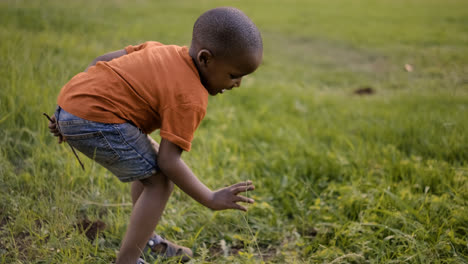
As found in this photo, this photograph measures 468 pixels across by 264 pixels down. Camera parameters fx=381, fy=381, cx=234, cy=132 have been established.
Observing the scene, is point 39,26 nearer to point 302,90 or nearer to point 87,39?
point 87,39

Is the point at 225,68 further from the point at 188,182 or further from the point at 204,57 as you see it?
the point at 188,182

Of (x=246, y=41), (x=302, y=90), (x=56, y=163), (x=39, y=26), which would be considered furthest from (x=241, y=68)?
(x=39, y=26)

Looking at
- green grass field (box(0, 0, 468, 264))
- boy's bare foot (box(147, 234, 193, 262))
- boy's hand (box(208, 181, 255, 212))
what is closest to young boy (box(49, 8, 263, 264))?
boy's hand (box(208, 181, 255, 212))

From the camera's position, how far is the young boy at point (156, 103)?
5.67 feet

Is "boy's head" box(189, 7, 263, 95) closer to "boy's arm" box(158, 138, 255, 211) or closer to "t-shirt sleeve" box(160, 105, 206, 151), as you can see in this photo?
"t-shirt sleeve" box(160, 105, 206, 151)

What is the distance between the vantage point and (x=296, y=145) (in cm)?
354

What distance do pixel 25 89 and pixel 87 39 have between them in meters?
2.79

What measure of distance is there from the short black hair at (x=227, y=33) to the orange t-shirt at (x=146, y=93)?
15 cm

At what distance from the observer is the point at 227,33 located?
1727 millimetres

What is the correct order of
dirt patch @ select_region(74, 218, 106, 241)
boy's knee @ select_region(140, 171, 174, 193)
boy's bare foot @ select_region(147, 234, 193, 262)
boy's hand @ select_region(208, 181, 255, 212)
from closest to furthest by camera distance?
1. boy's hand @ select_region(208, 181, 255, 212)
2. boy's knee @ select_region(140, 171, 174, 193)
3. boy's bare foot @ select_region(147, 234, 193, 262)
4. dirt patch @ select_region(74, 218, 106, 241)

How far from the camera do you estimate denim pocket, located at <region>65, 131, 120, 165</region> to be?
1787 mm

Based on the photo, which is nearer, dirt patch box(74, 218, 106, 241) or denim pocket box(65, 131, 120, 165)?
denim pocket box(65, 131, 120, 165)

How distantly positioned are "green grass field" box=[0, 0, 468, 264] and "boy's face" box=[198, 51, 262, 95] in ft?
2.66

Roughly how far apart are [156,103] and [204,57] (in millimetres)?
314
